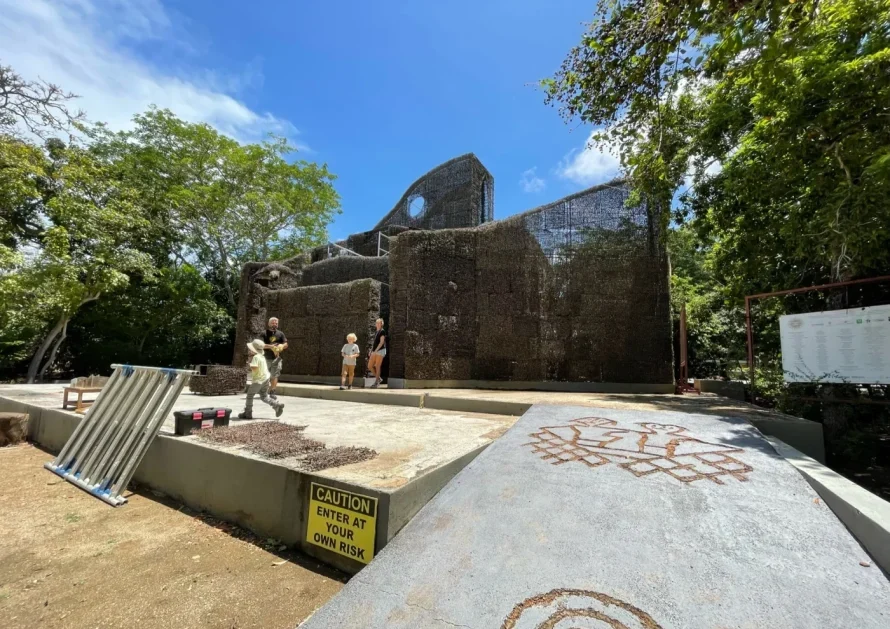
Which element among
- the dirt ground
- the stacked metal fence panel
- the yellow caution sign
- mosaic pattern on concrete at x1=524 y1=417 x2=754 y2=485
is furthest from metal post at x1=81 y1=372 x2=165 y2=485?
mosaic pattern on concrete at x1=524 y1=417 x2=754 y2=485

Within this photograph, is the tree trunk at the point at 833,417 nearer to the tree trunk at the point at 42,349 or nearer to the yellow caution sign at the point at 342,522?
the yellow caution sign at the point at 342,522

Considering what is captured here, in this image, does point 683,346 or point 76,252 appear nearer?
point 683,346

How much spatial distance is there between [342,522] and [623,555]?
5.58 feet

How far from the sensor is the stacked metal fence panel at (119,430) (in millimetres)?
3957

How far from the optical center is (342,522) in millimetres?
2590

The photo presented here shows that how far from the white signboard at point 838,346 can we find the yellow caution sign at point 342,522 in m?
5.55

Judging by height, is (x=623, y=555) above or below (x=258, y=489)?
above

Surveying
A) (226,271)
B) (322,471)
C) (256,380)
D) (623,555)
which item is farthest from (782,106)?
(226,271)

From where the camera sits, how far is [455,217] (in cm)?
1719

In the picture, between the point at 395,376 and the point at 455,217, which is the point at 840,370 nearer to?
the point at 395,376

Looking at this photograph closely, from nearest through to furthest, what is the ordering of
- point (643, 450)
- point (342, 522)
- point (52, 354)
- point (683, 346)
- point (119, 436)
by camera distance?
point (342, 522) → point (643, 450) → point (119, 436) → point (683, 346) → point (52, 354)

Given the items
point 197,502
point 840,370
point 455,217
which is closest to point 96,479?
point 197,502

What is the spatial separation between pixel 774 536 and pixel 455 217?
53.0ft

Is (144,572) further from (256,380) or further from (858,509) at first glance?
(858,509)
